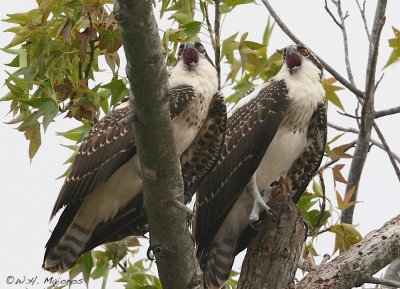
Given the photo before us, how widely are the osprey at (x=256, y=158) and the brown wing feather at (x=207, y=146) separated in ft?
0.65

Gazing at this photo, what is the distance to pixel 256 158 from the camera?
7.03 metres

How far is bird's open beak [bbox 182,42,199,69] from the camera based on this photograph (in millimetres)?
7105

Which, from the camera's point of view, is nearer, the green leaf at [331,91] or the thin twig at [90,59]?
the thin twig at [90,59]

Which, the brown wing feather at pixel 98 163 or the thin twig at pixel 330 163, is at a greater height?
the thin twig at pixel 330 163

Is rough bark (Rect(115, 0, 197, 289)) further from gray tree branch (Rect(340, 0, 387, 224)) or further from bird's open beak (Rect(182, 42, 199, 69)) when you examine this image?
gray tree branch (Rect(340, 0, 387, 224))

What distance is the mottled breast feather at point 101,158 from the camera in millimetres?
6504

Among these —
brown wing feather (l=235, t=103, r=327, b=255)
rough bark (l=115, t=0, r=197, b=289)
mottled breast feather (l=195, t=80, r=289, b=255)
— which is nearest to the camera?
rough bark (l=115, t=0, r=197, b=289)

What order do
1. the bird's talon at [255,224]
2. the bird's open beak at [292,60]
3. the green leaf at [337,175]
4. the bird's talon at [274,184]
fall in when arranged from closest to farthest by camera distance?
the bird's talon at [255,224]
the bird's talon at [274,184]
the green leaf at [337,175]
the bird's open beak at [292,60]

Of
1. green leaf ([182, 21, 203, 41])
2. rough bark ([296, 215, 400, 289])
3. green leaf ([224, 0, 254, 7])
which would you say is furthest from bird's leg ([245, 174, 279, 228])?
green leaf ([224, 0, 254, 7])

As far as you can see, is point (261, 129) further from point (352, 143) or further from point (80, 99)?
point (80, 99)

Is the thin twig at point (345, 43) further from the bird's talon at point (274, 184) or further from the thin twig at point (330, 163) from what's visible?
the bird's talon at point (274, 184)

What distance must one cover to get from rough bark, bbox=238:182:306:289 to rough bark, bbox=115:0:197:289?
2.58 ft

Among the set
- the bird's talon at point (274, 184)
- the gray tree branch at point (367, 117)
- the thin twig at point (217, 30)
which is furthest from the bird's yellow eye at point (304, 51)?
the bird's talon at point (274, 184)

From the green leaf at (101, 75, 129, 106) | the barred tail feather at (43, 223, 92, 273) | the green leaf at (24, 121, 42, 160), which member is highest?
the green leaf at (101, 75, 129, 106)
